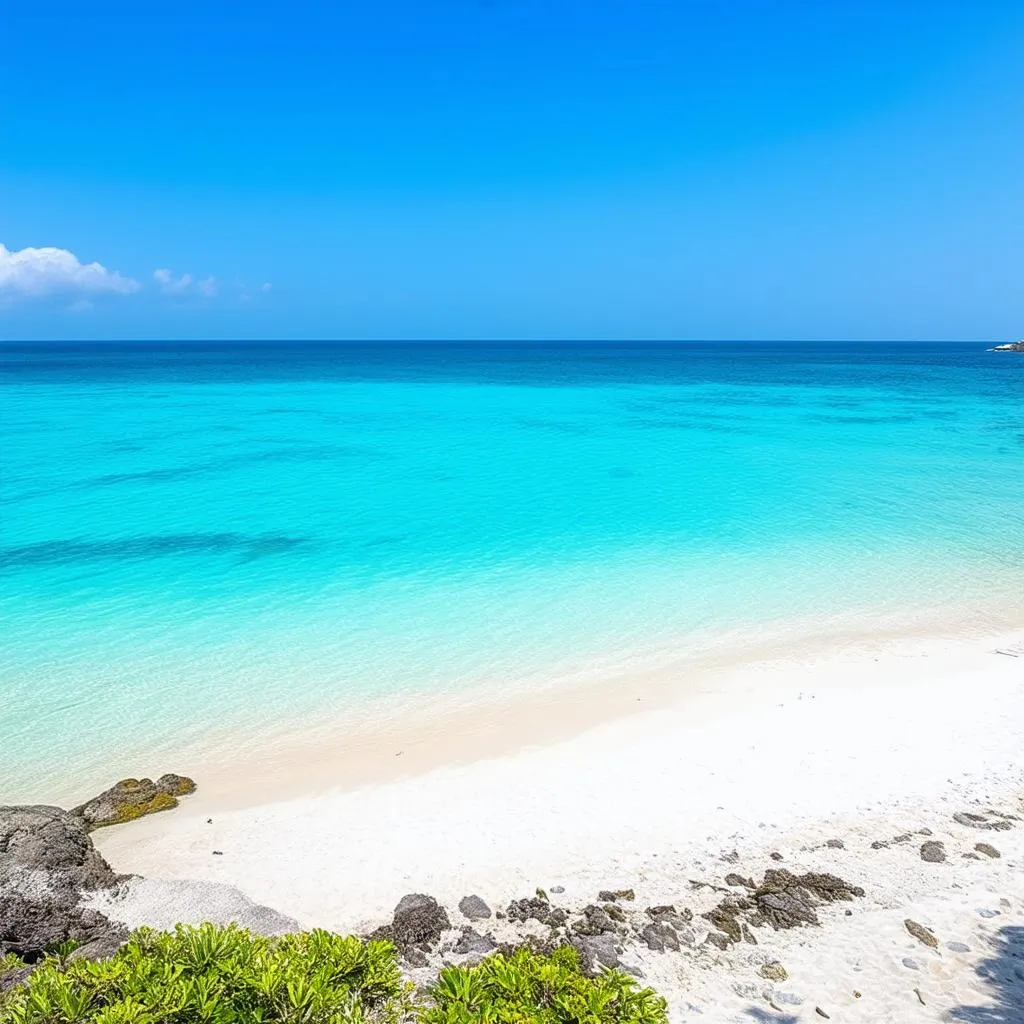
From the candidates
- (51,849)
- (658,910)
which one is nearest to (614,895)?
(658,910)

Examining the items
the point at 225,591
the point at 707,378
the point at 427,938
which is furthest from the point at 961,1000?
the point at 707,378

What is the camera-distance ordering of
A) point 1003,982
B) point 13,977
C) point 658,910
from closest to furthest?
point 13,977
point 1003,982
point 658,910

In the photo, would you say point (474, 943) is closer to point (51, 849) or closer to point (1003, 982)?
point (51, 849)

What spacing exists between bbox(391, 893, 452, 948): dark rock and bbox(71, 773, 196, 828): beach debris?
12.4 feet

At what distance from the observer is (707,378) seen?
295ft

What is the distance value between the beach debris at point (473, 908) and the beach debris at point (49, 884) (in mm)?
3026

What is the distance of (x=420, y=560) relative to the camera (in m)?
18.9

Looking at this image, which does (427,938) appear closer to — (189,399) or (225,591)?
(225,591)

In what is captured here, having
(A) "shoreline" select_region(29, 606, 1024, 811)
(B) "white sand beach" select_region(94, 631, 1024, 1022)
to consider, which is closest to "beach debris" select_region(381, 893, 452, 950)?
(B) "white sand beach" select_region(94, 631, 1024, 1022)

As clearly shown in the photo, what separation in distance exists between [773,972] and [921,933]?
5.08 ft

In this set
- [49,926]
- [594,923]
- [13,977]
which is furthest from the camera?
[594,923]

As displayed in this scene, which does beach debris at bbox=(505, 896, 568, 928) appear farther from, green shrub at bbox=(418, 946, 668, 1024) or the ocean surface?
the ocean surface

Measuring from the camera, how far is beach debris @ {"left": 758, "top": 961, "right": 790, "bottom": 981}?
20.2 ft

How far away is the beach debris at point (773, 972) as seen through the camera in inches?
243
